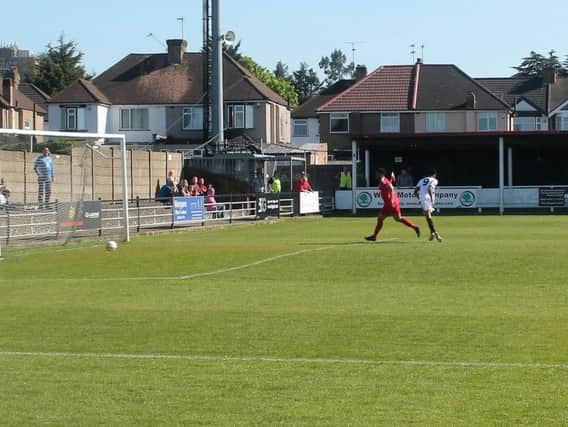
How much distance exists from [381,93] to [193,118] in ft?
42.0

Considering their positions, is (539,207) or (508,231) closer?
(508,231)

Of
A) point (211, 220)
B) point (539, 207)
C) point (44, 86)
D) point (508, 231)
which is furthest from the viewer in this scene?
point (44, 86)

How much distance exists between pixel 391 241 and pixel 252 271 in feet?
27.9

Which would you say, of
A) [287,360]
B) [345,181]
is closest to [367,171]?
[345,181]

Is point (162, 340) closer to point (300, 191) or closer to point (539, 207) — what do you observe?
point (300, 191)

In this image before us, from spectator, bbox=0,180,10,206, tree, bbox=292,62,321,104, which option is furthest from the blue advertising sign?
tree, bbox=292,62,321,104

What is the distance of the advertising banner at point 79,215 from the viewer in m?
27.7

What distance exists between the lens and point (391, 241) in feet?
91.3

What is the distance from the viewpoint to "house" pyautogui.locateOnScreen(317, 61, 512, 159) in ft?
251

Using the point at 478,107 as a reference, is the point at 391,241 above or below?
below

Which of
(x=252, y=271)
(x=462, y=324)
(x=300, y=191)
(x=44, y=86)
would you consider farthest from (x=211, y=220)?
(x=44, y=86)

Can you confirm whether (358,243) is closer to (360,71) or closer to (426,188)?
(426,188)

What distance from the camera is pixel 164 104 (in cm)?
7744

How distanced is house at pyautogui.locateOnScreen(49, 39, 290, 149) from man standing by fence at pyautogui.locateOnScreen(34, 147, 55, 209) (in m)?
48.0
